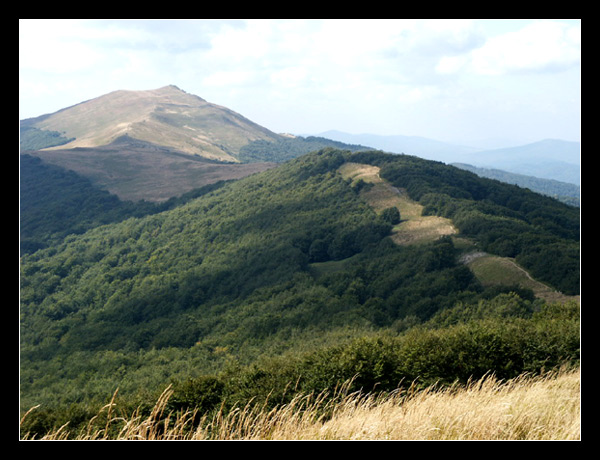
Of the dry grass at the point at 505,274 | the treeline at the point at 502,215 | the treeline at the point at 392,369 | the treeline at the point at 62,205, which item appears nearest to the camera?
the treeline at the point at 392,369

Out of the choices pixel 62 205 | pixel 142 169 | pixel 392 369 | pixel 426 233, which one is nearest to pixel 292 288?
pixel 426 233

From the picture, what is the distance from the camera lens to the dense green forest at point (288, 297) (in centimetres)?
1645

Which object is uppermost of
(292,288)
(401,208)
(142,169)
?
(142,169)

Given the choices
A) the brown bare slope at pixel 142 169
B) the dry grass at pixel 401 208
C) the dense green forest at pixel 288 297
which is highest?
the brown bare slope at pixel 142 169

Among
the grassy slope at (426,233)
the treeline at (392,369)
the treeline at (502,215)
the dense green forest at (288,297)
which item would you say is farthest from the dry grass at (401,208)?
the treeline at (392,369)

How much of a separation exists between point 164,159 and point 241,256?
296 ft

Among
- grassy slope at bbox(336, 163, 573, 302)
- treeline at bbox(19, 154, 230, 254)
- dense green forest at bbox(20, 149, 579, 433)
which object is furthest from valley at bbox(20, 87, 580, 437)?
treeline at bbox(19, 154, 230, 254)

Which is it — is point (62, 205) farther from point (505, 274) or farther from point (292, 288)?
point (505, 274)

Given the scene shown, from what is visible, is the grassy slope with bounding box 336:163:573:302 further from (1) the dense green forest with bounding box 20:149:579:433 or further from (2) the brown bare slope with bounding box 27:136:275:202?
(2) the brown bare slope with bounding box 27:136:275:202

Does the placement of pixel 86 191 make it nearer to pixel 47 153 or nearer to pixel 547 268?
pixel 47 153

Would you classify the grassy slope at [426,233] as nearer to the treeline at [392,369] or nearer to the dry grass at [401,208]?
the dry grass at [401,208]

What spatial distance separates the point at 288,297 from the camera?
203 feet
